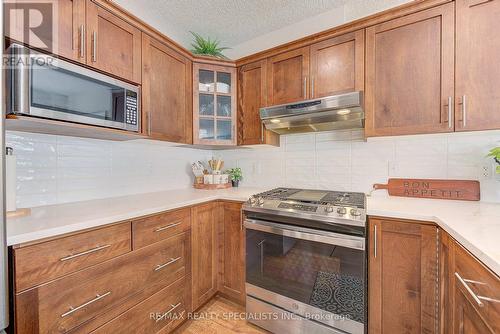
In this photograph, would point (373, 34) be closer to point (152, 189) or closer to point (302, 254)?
point (302, 254)

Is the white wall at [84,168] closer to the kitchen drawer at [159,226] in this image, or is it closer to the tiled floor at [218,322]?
the kitchen drawer at [159,226]

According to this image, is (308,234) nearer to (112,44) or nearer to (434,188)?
(434,188)

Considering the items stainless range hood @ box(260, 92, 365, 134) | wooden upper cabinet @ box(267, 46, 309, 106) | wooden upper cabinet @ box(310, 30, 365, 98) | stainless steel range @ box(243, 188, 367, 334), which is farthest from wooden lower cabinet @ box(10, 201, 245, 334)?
wooden upper cabinet @ box(310, 30, 365, 98)

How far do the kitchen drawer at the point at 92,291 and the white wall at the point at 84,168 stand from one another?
698 mm

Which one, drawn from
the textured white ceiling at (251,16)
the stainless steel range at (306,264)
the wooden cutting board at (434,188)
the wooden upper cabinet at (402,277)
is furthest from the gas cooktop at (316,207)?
the textured white ceiling at (251,16)

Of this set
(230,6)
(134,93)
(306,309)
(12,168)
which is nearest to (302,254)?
(306,309)

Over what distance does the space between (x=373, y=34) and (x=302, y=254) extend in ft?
5.21

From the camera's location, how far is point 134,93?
144 cm

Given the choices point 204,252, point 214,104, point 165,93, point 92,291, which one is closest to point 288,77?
point 214,104

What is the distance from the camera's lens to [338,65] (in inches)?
62.5

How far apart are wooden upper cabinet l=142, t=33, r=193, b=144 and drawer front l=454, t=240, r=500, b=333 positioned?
1.83 meters

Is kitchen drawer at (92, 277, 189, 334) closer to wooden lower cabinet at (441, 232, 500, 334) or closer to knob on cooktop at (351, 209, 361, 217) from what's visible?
knob on cooktop at (351, 209, 361, 217)

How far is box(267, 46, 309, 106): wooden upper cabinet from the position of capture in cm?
171

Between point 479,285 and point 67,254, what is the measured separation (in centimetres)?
157
